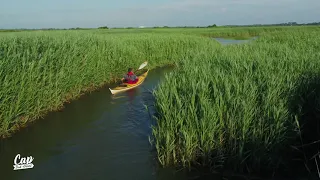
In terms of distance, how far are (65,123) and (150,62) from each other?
12.2 metres

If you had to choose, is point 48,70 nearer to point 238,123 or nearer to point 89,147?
point 89,147

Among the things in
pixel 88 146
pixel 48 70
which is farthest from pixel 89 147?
pixel 48 70

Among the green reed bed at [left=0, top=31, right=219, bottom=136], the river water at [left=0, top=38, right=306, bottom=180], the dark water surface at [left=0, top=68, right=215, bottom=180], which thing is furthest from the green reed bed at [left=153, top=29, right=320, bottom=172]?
the green reed bed at [left=0, top=31, right=219, bottom=136]

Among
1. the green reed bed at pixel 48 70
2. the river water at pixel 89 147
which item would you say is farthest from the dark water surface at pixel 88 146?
the green reed bed at pixel 48 70

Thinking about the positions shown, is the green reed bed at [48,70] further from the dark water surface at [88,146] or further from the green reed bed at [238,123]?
the green reed bed at [238,123]

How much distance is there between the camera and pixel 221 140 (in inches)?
219

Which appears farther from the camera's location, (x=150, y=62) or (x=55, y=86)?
(x=150, y=62)

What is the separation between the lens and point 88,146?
7203 millimetres

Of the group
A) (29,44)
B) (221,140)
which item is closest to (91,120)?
(29,44)

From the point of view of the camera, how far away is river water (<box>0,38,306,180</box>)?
5812 mm

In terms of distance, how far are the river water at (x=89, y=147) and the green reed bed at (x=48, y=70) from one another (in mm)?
594

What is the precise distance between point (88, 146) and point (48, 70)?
146 inches

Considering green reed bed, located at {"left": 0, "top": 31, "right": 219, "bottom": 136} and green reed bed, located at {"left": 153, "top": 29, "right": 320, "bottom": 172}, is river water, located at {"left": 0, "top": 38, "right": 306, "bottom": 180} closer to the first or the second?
green reed bed, located at {"left": 153, "top": 29, "right": 320, "bottom": 172}

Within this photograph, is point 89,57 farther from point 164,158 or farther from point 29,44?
point 164,158
